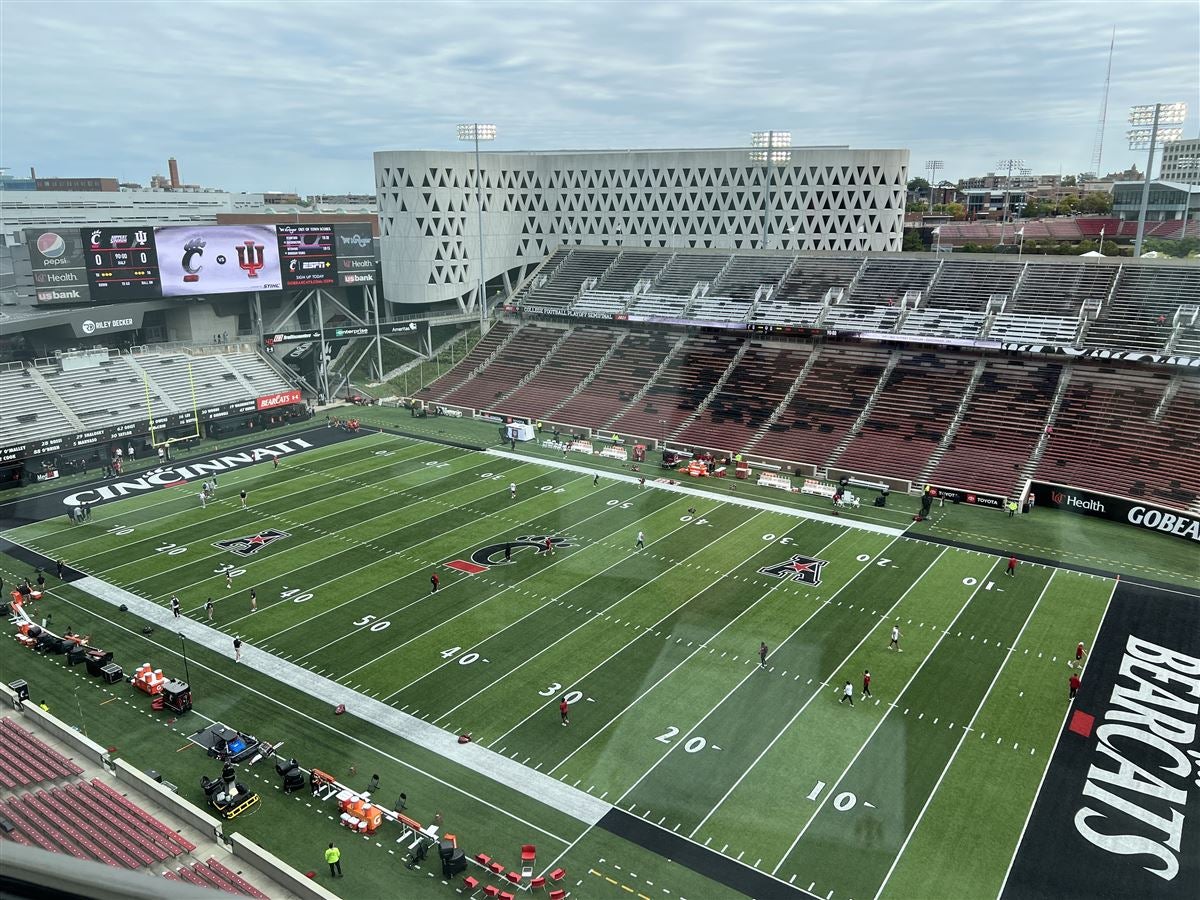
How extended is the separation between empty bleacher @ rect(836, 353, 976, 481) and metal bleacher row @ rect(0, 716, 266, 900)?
76.5 ft

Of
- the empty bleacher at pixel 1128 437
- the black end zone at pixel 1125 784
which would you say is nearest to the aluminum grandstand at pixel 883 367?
the empty bleacher at pixel 1128 437

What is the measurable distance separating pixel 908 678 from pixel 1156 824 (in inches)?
183

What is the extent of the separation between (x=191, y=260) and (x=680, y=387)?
20.9 metres

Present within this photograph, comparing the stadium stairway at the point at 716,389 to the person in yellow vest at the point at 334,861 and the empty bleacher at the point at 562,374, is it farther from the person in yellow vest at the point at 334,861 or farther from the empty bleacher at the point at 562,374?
the person in yellow vest at the point at 334,861

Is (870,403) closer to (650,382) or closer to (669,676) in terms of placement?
(650,382)

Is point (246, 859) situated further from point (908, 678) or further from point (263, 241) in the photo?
point (263, 241)

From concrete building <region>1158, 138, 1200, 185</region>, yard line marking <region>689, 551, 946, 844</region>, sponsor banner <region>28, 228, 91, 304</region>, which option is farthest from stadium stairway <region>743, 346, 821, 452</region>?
sponsor banner <region>28, 228, 91, 304</region>

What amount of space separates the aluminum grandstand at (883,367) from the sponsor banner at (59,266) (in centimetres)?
1449

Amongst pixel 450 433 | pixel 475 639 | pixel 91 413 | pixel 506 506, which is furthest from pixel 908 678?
pixel 91 413

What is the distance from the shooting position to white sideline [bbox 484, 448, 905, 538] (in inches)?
968

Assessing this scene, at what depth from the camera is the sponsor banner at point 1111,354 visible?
26953 mm

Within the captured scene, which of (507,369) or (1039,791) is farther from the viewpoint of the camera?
(507,369)

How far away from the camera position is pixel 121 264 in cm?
3388

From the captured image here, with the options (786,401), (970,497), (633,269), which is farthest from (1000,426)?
(633,269)
